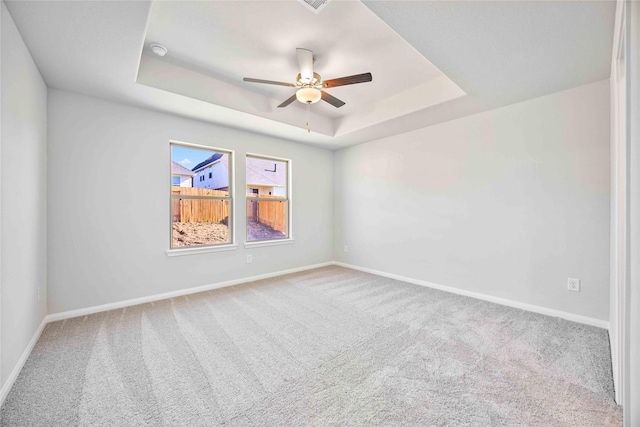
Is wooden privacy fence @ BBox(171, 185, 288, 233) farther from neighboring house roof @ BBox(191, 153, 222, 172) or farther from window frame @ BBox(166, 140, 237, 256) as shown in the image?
neighboring house roof @ BBox(191, 153, 222, 172)

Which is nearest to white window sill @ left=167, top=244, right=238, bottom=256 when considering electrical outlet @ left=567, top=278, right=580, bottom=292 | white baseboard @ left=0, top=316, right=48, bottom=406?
white baseboard @ left=0, top=316, right=48, bottom=406

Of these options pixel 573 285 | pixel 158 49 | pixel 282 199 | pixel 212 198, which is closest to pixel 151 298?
pixel 212 198

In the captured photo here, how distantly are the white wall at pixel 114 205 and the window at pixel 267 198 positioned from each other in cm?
35

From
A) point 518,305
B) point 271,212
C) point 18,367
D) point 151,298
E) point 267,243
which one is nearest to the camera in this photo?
point 18,367

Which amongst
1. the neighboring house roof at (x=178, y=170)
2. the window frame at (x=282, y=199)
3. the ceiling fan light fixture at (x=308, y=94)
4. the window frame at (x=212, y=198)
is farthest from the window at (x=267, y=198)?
the ceiling fan light fixture at (x=308, y=94)

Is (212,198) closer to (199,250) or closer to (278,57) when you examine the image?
(199,250)

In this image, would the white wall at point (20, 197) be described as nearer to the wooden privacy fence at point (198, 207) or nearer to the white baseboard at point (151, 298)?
the white baseboard at point (151, 298)

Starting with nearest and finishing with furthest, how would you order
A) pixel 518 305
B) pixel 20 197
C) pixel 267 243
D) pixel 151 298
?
pixel 20 197
pixel 518 305
pixel 151 298
pixel 267 243

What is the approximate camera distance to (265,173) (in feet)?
14.9

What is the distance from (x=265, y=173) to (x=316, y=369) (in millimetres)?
3364

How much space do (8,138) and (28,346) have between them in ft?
5.35

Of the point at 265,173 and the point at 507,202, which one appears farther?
the point at 265,173

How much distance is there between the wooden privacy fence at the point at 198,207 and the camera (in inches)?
142

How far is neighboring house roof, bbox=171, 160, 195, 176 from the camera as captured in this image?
356 centimetres
